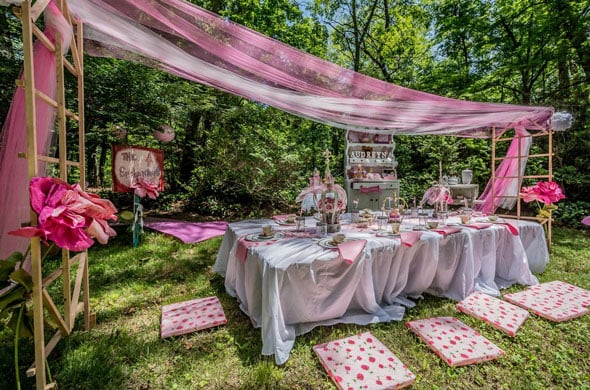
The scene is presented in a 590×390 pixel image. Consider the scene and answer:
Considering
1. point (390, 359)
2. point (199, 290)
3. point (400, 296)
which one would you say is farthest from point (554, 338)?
point (199, 290)

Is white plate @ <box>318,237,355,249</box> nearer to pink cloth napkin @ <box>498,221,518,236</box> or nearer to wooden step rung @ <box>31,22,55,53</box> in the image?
pink cloth napkin @ <box>498,221,518,236</box>

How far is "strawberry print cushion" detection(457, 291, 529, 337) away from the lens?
194cm

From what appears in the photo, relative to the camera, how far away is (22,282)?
1.02 m

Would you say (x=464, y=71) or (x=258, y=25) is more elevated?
(x=258, y=25)

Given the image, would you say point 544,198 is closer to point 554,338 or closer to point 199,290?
point 554,338

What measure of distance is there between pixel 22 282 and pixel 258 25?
6915mm

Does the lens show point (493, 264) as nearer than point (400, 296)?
No

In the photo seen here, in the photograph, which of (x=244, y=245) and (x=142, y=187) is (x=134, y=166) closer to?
(x=142, y=187)

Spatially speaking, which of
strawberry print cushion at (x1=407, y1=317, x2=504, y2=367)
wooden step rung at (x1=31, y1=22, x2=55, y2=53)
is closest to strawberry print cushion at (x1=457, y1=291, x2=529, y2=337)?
strawberry print cushion at (x1=407, y1=317, x2=504, y2=367)

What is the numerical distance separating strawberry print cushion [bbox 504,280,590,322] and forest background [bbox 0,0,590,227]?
4.08m

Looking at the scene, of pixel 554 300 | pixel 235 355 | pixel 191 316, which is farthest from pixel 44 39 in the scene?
pixel 554 300

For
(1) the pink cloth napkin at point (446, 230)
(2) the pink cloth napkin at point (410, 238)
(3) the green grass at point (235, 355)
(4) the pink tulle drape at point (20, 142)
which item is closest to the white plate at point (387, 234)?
(2) the pink cloth napkin at point (410, 238)

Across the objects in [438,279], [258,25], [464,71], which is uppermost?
[258,25]

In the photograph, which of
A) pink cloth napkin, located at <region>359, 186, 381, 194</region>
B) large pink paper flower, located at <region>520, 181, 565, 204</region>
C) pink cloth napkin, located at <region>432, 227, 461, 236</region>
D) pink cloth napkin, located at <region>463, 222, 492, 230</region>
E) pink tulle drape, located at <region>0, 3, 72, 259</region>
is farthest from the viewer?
pink cloth napkin, located at <region>359, 186, 381, 194</region>
